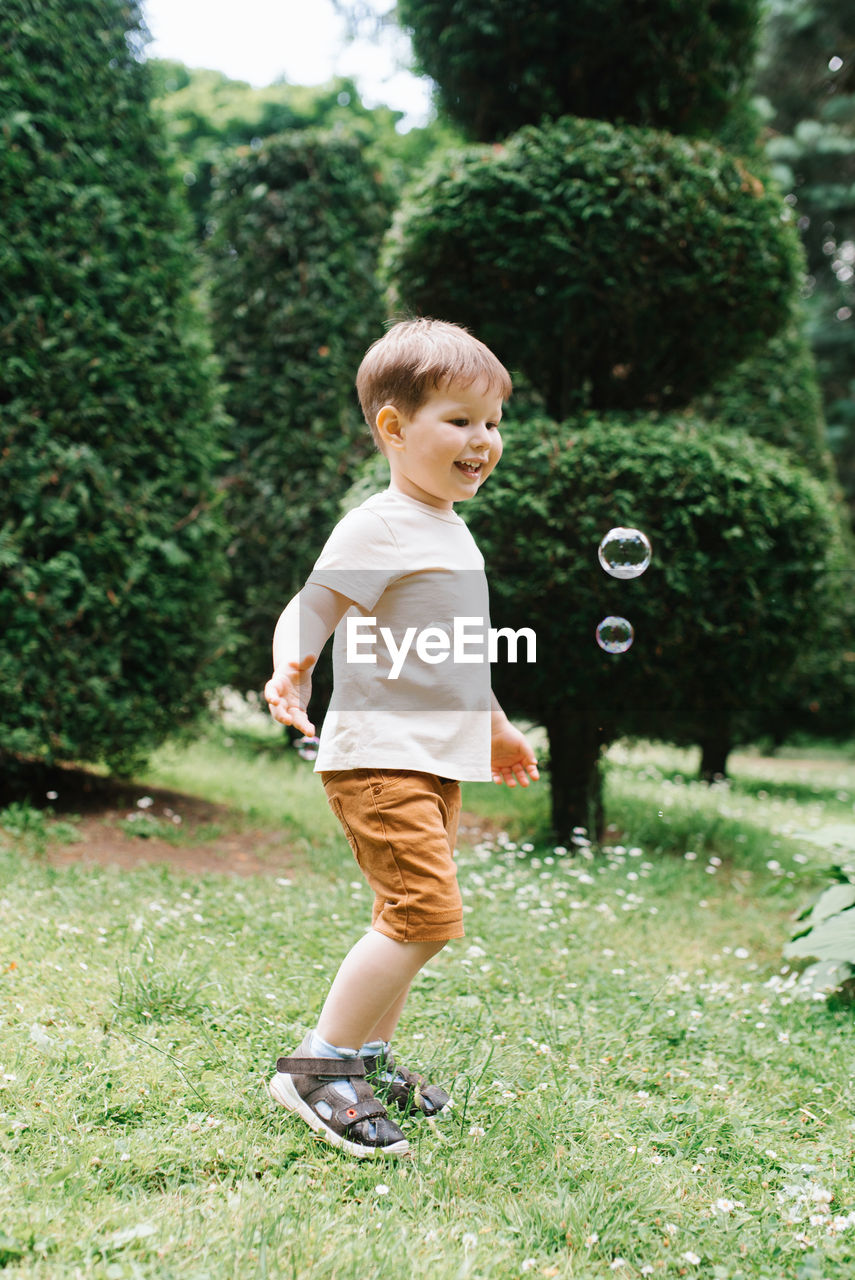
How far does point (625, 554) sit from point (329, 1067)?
2067 millimetres

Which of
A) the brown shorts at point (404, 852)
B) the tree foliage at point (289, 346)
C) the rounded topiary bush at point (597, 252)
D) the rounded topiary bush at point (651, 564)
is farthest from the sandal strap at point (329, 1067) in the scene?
the tree foliage at point (289, 346)

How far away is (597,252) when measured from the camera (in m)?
4.57

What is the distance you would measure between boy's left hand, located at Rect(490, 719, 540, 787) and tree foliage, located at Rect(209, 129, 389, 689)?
18.6 ft

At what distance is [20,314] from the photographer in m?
4.45

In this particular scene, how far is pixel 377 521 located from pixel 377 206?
7483 millimetres

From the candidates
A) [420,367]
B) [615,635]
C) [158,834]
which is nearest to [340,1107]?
[420,367]

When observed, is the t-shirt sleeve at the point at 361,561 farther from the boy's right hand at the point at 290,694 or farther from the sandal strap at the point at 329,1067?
the sandal strap at the point at 329,1067

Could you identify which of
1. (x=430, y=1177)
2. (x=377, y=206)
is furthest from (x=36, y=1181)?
(x=377, y=206)

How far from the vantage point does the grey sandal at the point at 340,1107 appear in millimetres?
1813

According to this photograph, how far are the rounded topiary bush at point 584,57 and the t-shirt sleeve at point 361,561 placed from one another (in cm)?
429

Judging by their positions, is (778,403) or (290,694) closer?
(290,694)

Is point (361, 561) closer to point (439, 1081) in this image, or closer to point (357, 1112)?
point (357, 1112)

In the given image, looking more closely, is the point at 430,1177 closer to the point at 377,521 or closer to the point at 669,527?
the point at 377,521

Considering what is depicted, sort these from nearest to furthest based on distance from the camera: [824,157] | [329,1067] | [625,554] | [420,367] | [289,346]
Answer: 1. [329,1067]
2. [420,367]
3. [625,554]
4. [289,346]
5. [824,157]
